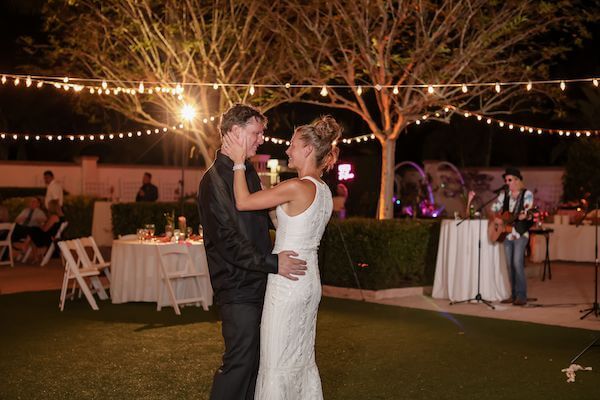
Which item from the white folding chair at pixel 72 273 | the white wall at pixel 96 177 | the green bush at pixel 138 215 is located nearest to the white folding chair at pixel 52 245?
the green bush at pixel 138 215

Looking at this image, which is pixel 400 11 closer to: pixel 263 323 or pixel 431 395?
pixel 431 395

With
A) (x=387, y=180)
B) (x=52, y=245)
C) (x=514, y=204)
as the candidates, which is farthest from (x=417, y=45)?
(x=52, y=245)

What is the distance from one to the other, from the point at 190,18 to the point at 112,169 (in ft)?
33.5

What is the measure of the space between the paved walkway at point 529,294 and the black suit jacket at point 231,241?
620 cm

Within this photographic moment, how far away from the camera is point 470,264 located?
1200cm

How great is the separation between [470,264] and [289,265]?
750 centimetres

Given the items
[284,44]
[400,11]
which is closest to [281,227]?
[400,11]

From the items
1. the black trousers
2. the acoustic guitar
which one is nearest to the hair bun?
the black trousers

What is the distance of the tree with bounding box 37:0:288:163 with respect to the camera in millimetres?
17031

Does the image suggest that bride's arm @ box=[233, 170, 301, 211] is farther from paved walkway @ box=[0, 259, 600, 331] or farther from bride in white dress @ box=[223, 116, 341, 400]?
paved walkway @ box=[0, 259, 600, 331]

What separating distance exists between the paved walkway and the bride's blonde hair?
600 cm

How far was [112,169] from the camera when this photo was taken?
2736 centimetres

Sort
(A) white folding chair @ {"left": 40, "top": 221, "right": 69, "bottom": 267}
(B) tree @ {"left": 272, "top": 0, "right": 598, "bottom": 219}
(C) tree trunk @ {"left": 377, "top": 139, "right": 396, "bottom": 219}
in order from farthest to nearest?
(A) white folding chair @ {"left": 40, "top": 221, "right": 69, "bottom": 267} → (C) tree trunk @ {"left": 377, "top": 139, "right": 396, "bottom": 219} → (B) tree @ {"left": 272, "top": 0, "right": 598, "bottom": 219}

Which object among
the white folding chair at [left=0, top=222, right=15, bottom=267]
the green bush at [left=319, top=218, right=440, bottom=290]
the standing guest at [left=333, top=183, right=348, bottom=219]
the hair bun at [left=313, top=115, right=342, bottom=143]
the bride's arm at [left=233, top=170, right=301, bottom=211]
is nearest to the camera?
the bride's arm at [left=233, top=170, right=301, bottom=211]
